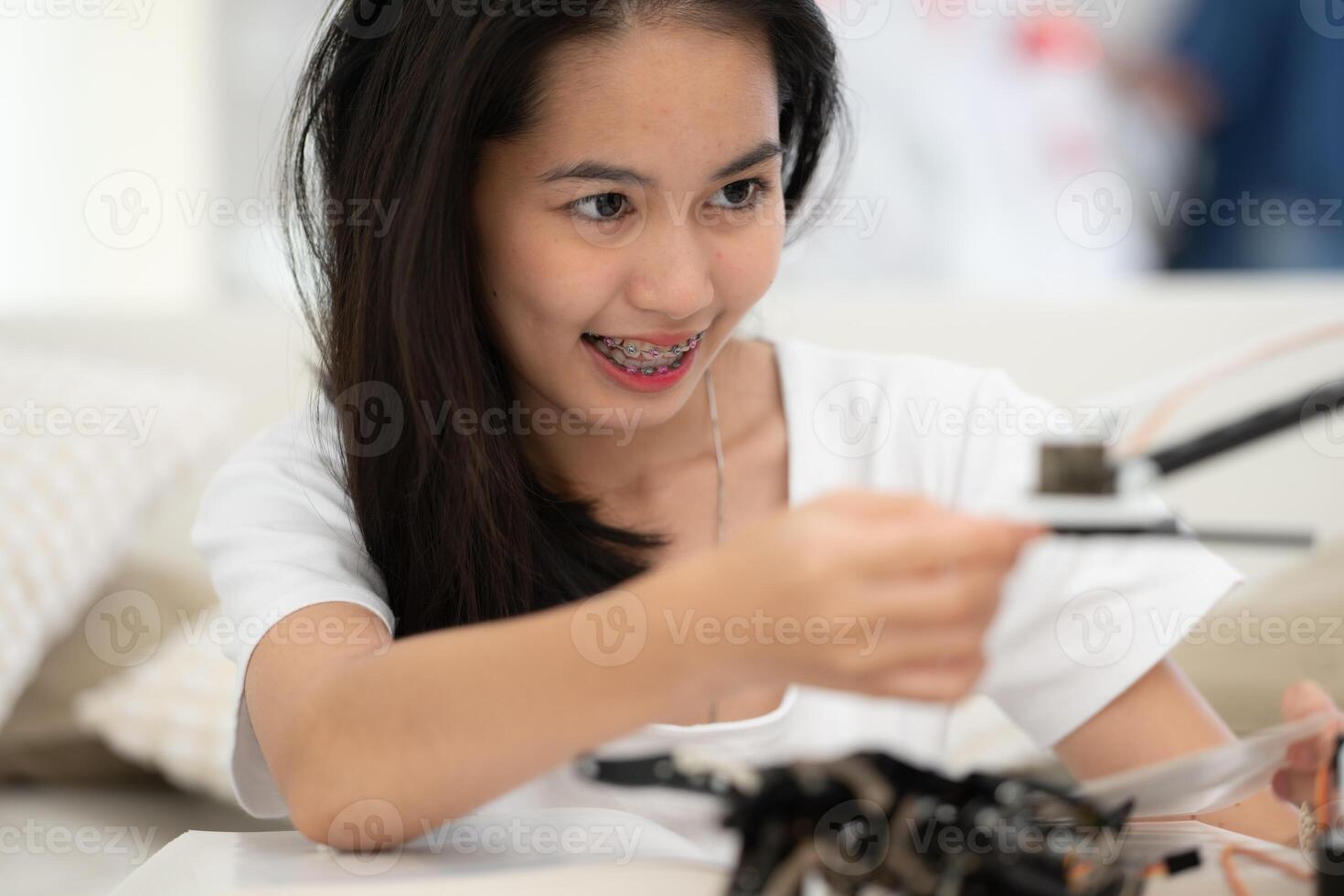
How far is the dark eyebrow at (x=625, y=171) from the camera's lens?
758 millimetres

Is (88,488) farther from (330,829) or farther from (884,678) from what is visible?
(884,678)

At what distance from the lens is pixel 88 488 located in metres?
1.26

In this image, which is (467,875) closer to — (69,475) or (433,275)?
(433,275)

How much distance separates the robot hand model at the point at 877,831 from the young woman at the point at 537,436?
197 millimetres

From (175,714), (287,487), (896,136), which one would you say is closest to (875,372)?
(287,487)

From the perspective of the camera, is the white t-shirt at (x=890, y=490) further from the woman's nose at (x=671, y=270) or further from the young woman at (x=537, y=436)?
the woman's nose at (x=671, y=270)

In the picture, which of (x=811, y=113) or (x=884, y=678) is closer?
(x=884, y=678)

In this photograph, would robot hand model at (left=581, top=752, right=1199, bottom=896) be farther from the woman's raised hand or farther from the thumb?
the thumb

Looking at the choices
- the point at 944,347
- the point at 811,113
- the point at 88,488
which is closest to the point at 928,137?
the point at 944,347

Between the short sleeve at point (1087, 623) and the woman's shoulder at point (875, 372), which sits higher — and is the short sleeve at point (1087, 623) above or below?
below

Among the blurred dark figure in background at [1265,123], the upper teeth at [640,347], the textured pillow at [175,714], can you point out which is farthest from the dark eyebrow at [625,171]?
the blurred dark figure in background at [1265,123]

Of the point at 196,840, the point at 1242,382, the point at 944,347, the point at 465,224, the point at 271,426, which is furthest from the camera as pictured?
the point at 944,347

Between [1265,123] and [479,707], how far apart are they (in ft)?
8.52

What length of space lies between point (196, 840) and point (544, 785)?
30 cm
